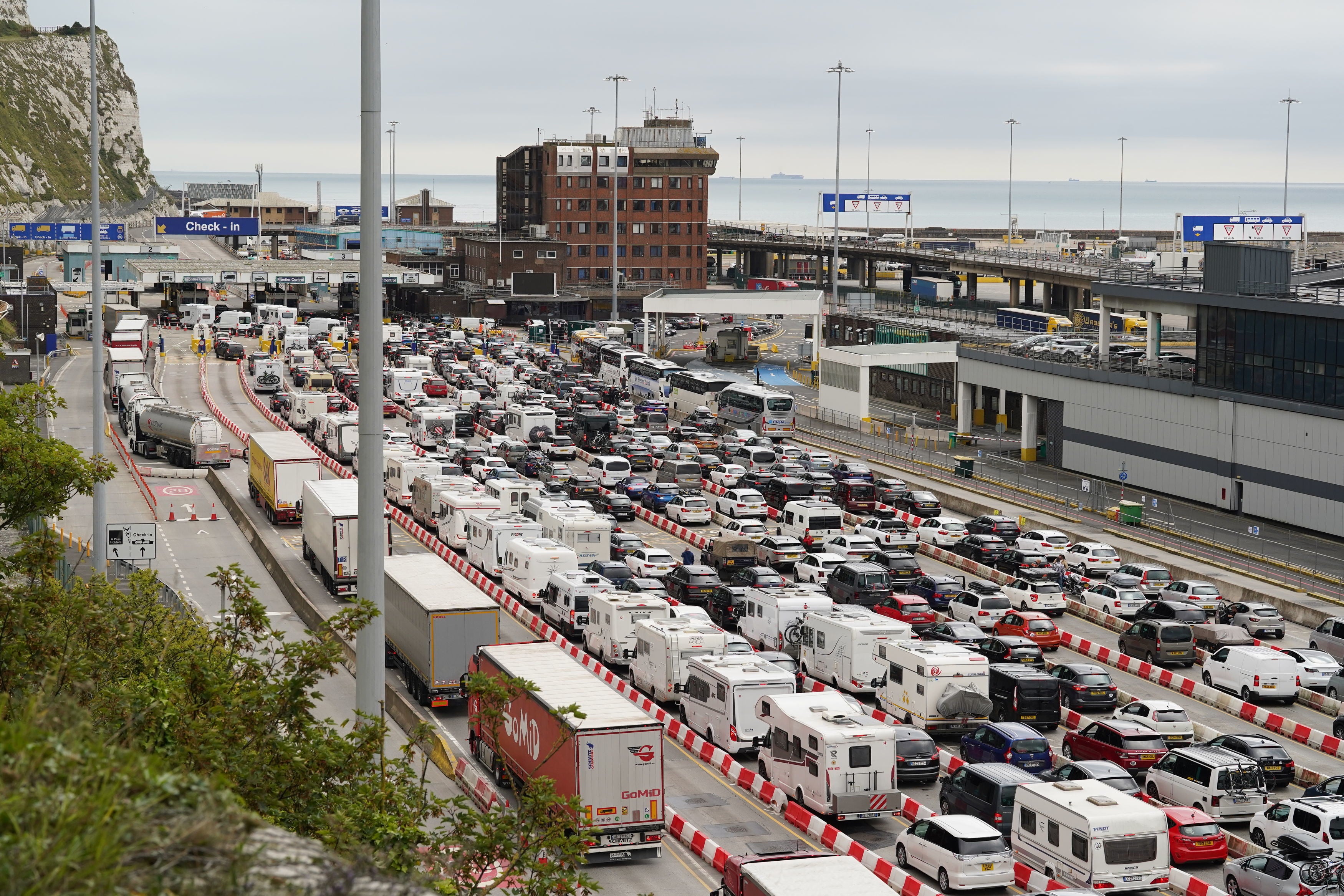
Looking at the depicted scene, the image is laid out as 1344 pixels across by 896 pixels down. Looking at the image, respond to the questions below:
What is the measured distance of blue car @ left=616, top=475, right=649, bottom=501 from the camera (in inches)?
2564

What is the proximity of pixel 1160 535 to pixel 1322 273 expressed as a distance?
21109 mm

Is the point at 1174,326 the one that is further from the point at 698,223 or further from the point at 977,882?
the point at 977,882

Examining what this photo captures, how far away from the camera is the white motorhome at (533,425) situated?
254 feet

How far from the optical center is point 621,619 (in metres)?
40.1

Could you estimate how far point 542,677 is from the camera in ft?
98.3

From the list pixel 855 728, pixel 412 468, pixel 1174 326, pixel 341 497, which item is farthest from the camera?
pixel 1174 326

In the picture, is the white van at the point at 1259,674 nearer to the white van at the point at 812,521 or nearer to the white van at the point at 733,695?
the white van at the point at 733,695

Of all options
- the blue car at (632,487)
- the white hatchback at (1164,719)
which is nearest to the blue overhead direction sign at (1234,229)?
the blue car at (632,487)

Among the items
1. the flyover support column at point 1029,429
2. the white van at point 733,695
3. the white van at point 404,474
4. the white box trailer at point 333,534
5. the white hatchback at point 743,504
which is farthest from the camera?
the flyover support column at point 1029,429

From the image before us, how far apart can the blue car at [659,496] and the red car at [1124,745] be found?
1222 inches

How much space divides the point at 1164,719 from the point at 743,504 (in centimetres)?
2807

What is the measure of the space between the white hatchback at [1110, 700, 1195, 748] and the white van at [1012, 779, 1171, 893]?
7485mm

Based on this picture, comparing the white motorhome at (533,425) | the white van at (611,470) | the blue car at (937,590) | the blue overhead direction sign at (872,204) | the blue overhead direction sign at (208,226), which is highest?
the blue overhead direction sign at (872,204)

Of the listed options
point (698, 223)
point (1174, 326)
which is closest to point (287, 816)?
point (1174, 326)
